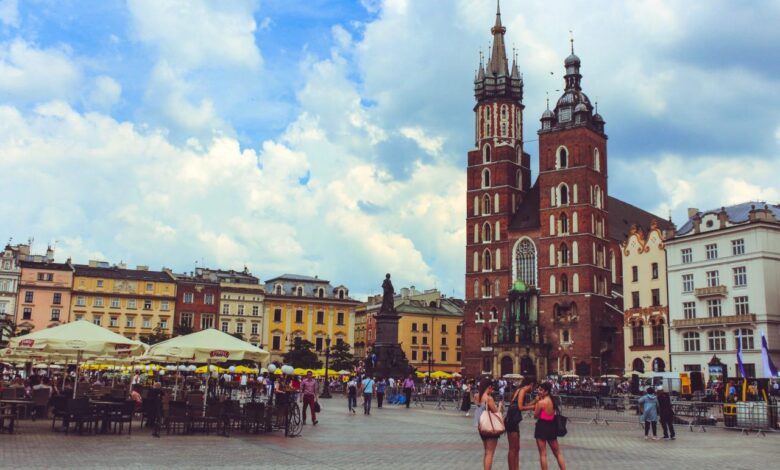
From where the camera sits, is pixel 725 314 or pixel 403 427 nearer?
pixel 403 427

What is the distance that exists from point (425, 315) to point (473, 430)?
8389 cm

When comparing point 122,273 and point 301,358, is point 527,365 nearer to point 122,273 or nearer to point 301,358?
point 301,358

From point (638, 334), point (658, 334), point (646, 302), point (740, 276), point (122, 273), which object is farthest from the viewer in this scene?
point (122, 273)

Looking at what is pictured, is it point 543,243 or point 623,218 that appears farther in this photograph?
point 623,218

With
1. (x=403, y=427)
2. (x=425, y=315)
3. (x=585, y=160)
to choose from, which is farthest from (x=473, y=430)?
(x=425, y=315)

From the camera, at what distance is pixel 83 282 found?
90.6 meters

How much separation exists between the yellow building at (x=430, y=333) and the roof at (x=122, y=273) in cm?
3044

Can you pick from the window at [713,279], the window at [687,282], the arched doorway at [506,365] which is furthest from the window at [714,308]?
the arched doorway at [506,365]

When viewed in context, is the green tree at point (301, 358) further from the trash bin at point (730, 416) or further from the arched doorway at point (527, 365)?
the trash bin at point (730, 416)

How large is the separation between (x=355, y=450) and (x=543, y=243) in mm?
67519

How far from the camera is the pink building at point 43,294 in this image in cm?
8756

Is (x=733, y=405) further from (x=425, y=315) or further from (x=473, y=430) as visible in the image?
(x=425, y=315)

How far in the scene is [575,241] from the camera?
79.4 meters

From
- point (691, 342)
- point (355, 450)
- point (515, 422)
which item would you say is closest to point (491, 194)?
point (691, 342)
